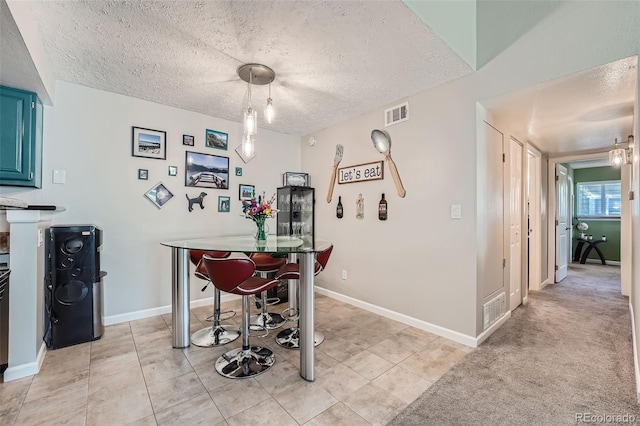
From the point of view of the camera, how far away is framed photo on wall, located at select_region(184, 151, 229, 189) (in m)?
3.33

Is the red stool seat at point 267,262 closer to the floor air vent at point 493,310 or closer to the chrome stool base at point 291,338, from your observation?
the chrome stool base at point 291,338

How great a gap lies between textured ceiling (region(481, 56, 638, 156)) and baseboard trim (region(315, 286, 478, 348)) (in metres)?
2.14

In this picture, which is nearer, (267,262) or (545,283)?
(267,262)

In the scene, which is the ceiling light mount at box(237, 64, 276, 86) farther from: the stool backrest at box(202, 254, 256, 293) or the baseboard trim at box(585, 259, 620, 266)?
the baseboard trim at box(585, 259, 620, 266)

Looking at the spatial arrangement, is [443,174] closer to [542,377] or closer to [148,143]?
[542,377]

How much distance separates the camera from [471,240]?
2.45 metres

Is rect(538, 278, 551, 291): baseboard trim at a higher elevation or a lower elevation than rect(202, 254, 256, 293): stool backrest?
lower

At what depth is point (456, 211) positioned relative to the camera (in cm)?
254

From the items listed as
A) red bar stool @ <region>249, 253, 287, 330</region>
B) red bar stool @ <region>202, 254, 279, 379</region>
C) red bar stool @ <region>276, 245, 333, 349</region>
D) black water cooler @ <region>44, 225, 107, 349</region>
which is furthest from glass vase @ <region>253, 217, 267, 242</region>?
black water cooler @ <region>44, 225, 107, 349</region>

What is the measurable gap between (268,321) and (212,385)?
104 cm

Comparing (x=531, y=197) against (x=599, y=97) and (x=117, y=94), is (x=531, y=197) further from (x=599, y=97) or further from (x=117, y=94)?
(x=117, y=94)

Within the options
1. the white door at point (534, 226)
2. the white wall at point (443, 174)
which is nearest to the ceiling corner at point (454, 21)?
the white wall at point (443, 174)

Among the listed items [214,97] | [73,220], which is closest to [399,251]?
[214,97]

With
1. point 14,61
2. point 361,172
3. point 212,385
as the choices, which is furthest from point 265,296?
point 14,61
